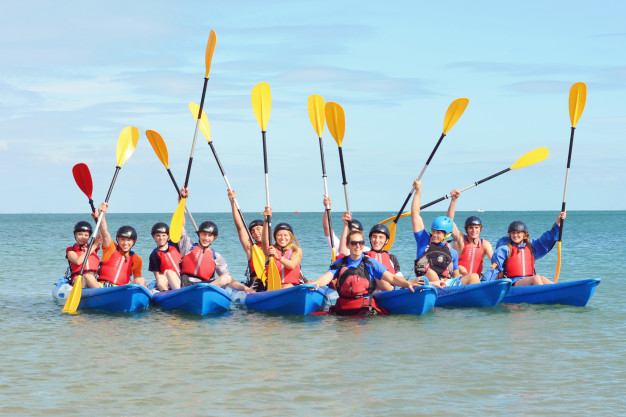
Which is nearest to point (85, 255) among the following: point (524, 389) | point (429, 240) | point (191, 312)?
point (191, 312)

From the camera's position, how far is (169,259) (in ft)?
33.7

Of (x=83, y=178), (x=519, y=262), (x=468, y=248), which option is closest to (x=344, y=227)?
(x=468, y=248)

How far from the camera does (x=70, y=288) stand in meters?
11.1

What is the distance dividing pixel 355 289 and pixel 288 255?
138cm

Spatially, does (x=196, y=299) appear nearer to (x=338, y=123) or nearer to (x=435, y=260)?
(x=435, y=260)

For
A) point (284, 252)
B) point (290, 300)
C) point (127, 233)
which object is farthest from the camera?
point (127, 233)

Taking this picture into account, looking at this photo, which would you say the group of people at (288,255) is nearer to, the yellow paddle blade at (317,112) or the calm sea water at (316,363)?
the calm sea water at (316,363)

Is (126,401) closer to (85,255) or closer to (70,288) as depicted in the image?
(85,255)

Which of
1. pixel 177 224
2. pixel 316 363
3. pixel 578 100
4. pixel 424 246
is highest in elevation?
pixel 578 100

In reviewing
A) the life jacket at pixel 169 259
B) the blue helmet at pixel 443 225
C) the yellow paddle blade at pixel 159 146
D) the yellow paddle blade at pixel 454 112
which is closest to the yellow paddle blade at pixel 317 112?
the yellow paddle blade at pixel 454 112

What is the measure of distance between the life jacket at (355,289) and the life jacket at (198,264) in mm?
2011

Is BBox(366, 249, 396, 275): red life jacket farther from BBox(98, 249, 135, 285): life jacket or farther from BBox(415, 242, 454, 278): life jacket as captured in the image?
BBox(98, 249, 135, 285): life jacket

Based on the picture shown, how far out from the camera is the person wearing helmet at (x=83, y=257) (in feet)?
34.2

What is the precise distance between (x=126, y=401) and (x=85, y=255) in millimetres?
5018
